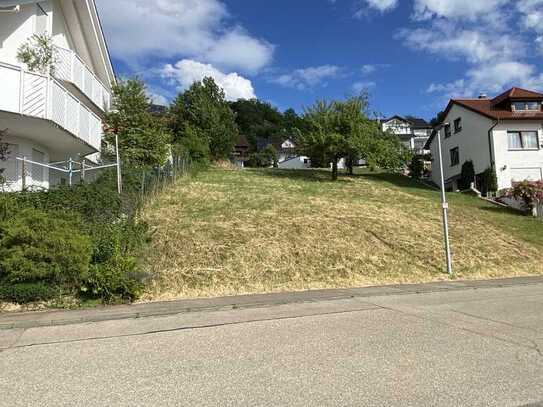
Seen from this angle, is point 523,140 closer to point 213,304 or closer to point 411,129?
point 213,304

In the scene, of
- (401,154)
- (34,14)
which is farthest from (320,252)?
(401,154)

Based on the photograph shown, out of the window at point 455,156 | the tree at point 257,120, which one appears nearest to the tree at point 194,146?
the window at point 455,156

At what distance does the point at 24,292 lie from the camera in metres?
8.21

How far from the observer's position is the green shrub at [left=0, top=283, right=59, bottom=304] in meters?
8.18

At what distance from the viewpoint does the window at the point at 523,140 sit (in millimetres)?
32344

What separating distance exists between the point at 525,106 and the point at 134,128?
29.6 m

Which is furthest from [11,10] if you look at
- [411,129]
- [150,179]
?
[411,129]

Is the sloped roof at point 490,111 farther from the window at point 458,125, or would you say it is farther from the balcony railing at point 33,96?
the balcony railing at point 33,96

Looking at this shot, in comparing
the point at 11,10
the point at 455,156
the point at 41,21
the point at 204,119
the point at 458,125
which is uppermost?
the point at 204,119

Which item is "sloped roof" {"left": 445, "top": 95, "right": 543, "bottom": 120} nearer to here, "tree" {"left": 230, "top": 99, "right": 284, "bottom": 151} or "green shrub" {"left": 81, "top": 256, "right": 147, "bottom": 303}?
"green shrub" {"left": 81, "top": 256, "right": 147, "bottom": 303}

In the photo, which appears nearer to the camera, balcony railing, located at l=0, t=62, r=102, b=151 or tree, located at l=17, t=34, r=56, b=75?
balcony railing, located at l=0, t=62, r=102, b=151

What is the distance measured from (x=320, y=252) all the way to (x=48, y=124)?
886cm

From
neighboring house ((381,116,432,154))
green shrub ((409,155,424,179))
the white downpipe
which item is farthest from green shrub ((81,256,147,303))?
neighboring house ((381,116,432,154))

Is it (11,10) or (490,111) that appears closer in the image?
(11,10)
